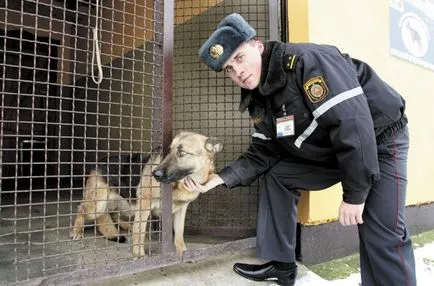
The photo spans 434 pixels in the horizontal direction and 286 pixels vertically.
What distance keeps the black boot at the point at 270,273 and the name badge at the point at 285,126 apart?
101 centimetres

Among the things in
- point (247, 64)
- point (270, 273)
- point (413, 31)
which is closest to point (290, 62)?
point (247, 64)

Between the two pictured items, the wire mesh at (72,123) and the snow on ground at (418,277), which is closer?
the wire mesh at (72,123)

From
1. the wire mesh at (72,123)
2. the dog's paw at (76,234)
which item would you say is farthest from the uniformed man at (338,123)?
the dog's paw at (76,234)

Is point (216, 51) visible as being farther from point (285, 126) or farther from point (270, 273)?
point (270, 273)

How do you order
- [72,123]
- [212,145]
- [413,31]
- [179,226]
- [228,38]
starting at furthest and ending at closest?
[413,31] < [179,226] < [212,145] < [72,123] < [228,38]

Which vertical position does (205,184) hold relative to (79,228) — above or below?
above

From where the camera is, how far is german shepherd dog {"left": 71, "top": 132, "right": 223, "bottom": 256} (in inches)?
105

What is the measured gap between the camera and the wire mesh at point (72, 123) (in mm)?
2328

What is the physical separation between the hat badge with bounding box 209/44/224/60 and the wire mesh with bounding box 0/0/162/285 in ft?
1.94

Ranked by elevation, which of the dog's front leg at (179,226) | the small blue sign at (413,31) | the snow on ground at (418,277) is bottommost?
the snow on ground at (418,277)

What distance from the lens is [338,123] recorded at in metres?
1.88

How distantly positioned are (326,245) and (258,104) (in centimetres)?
147

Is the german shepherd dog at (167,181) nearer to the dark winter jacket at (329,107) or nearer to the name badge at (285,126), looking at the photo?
the dark winter jacket at (329,107)

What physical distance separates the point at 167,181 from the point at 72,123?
687 mm
